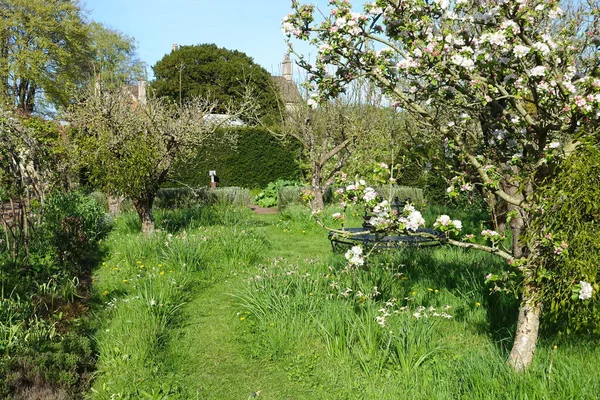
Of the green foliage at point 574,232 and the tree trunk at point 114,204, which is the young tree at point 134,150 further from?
the green foliage at point 574,232

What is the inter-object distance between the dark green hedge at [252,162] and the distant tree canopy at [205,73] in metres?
16.0

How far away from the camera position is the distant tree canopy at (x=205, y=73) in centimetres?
3603

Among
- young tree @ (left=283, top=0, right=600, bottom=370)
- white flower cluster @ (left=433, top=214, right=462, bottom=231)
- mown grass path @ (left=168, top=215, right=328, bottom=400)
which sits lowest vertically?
mown grass path @ (left=168, top=215, right=328, bottom=400)

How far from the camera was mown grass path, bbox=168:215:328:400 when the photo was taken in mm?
4020

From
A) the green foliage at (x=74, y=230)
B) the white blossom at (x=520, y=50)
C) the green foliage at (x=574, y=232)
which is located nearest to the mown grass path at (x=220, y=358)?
the green foliage at (x=574, y=232)

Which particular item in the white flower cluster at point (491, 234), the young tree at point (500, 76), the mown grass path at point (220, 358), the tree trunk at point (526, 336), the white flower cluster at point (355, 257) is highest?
the young tree at point (500, 76)

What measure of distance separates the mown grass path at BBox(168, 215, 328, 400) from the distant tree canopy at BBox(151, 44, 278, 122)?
3079cm

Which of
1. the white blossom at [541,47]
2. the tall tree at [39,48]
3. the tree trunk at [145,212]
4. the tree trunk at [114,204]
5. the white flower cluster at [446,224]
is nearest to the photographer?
the white blossom at [541,47]

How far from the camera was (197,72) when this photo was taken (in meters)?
37.2

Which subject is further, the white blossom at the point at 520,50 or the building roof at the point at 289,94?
the building roof at the point at 289,94

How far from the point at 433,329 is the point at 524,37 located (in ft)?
8.14

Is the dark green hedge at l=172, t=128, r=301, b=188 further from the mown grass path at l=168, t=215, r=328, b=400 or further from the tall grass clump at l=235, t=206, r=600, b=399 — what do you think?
the tall grass clump at l=235, t=206, r=600, b=399

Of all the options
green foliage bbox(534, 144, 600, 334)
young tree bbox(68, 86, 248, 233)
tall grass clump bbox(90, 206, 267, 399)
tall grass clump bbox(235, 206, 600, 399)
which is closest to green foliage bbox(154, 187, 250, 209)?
tall grass clump bbox(90, 206, 267, 399)

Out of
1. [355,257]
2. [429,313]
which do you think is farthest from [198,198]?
[355,257]
